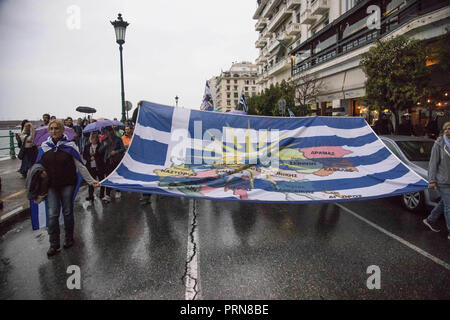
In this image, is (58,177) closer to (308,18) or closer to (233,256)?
(233,256)

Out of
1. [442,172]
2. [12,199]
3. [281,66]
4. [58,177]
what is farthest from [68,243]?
[281,66]

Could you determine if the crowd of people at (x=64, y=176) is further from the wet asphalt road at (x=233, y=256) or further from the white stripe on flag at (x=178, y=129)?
the white stripe on flag at (x=178, y=129)

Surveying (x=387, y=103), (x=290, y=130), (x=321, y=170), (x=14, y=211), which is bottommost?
(x=14, y=211)

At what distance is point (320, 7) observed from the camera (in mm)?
25109

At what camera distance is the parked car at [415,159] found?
189 inches

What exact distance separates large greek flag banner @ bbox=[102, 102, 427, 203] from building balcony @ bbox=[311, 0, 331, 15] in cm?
2620

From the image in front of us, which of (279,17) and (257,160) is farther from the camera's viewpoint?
(279,17)

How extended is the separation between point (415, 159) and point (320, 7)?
86.3ft

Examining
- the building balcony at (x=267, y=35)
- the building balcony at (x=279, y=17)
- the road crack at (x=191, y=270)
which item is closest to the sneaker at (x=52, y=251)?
the road crack at (x=191, y=270)

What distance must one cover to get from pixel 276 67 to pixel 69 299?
4049 cm

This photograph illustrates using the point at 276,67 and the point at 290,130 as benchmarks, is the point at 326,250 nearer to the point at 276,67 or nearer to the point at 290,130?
the point at 290,130

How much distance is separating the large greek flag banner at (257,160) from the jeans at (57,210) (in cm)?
66
